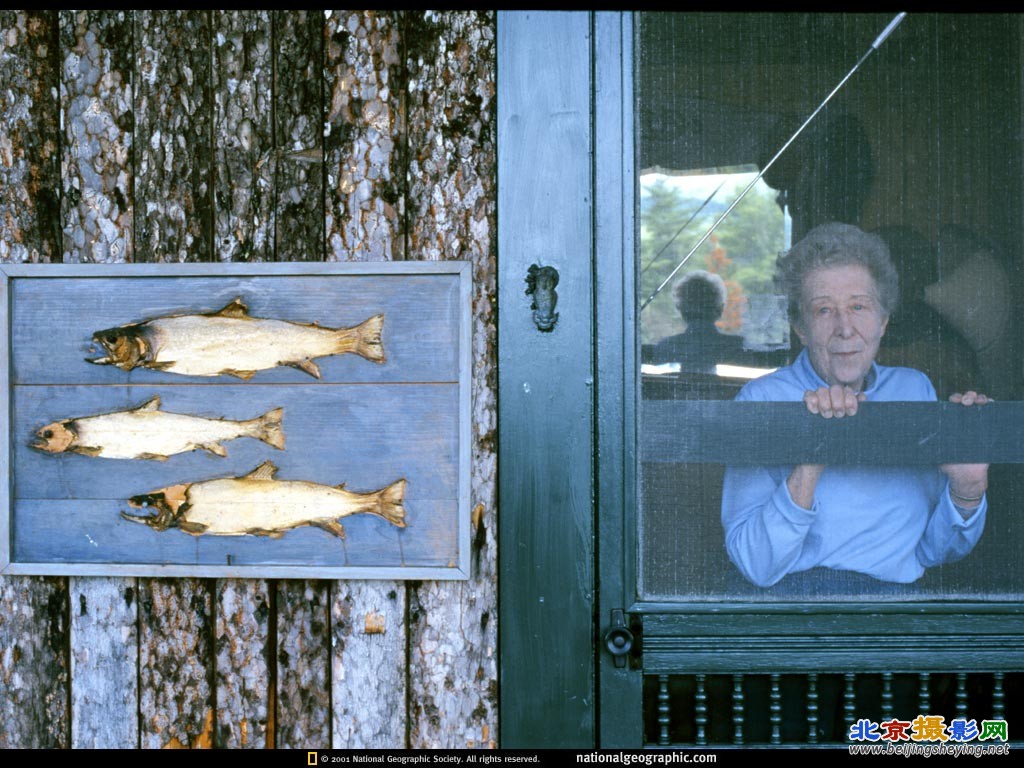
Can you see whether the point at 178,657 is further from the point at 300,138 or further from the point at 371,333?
the point at 300,138

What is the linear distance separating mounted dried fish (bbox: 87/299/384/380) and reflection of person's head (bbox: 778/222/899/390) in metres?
1.17

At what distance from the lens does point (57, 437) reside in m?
2.07

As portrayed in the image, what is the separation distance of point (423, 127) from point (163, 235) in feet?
2.31

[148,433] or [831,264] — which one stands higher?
[831,264]

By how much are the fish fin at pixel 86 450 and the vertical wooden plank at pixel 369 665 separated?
68 cm

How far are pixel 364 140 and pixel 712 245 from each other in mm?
888

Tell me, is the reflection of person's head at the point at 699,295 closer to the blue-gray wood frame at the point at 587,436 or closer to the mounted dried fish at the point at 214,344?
the blue-gray wood frame at the point at 587,436

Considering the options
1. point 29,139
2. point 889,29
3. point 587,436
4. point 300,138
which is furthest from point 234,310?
point 889,29

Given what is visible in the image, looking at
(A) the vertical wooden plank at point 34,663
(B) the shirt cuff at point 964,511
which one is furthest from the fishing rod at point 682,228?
(A) the vertical wooden plank at point 34,663

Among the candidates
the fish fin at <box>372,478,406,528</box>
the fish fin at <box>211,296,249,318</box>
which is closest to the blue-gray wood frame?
the fish fin at <box>372,478,406,528</box>

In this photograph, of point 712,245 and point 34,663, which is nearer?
point 712,245

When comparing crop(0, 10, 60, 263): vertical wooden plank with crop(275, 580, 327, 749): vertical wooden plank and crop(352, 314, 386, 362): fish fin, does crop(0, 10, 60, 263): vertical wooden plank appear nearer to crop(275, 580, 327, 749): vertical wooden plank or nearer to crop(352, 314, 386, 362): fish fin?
crop(352, 314, 386, 362): fish fin

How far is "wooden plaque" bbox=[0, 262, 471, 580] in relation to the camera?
6.64ft

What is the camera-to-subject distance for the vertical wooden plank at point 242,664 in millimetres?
2084
